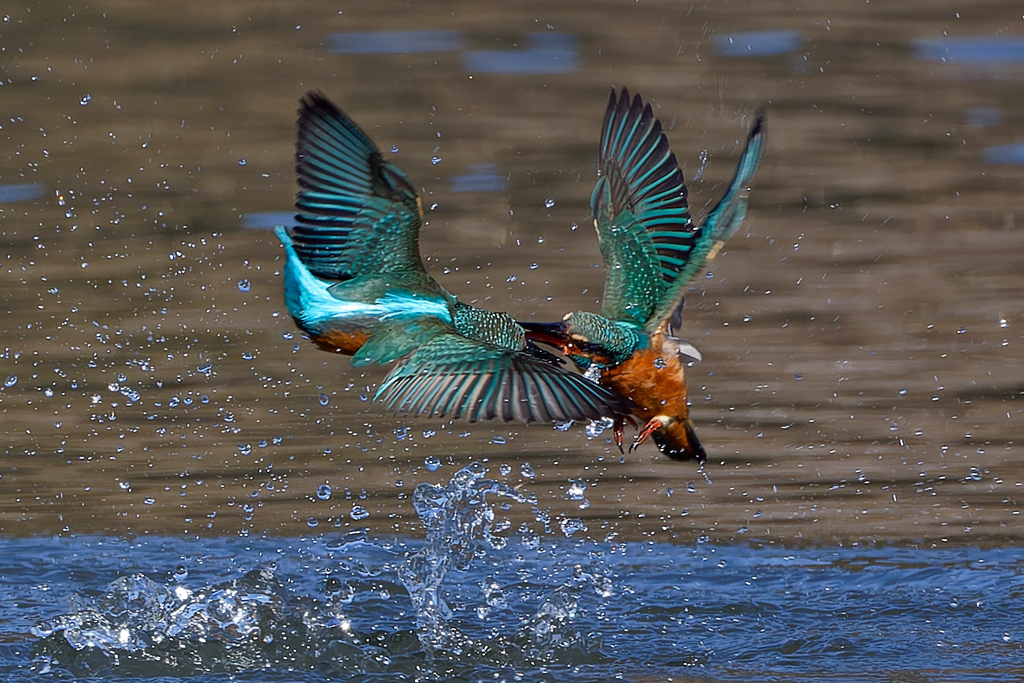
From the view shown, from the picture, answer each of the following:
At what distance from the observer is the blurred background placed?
4.56m

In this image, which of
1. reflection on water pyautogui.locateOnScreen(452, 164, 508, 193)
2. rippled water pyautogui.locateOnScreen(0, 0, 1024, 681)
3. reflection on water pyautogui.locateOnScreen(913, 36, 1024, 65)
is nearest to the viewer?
rippled water pyautogui.locateOnScreen(0, 0, 1024, 681)

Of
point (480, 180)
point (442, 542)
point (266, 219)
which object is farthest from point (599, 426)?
point (480, 180)

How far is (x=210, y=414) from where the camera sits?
16.2 ft

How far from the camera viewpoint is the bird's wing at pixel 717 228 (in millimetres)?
3627

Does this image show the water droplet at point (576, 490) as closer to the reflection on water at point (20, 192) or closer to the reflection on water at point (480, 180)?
the reflection on water at point (480, 180)

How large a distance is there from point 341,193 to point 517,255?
8.31 ft

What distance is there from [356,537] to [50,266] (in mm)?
2323

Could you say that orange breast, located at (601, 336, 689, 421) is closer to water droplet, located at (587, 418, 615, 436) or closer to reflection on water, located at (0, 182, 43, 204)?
water droplet, located at (587, 418, 615, 436)

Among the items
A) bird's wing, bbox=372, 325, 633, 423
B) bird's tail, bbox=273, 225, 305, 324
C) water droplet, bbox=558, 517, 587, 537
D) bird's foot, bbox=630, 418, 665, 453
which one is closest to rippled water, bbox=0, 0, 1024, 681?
water droplet, bbox=558, 517, 587, 537

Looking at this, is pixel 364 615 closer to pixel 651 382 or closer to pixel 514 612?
pixel 514 612

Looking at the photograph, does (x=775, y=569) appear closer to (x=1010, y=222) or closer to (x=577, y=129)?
(x=1010, y=222)

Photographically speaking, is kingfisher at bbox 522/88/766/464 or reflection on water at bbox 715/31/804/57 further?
reflection on water at bbox 715/31/804/57

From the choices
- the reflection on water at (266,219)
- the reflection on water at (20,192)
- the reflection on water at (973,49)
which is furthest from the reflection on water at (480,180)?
the reflection on water at (973,49)

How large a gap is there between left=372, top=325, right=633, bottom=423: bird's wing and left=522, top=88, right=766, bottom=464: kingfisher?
Result: 27 centimetres
